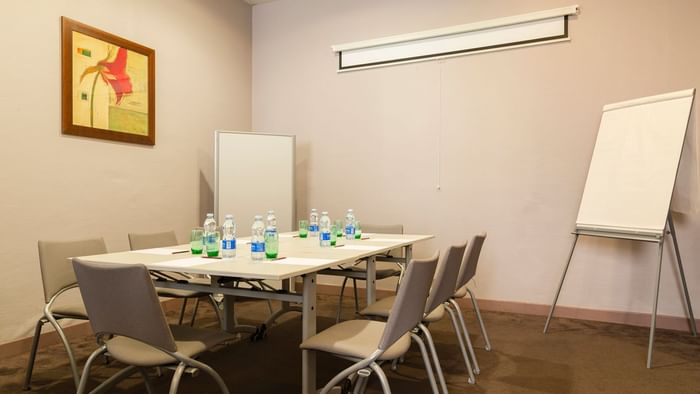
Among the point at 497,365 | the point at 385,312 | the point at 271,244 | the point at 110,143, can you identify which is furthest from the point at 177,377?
the point at 110,143

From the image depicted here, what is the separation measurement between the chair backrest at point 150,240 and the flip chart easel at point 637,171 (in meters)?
3.10

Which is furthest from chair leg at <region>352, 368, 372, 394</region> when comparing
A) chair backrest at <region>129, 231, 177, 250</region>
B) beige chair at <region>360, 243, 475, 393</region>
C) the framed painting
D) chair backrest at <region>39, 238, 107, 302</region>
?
the framed painting

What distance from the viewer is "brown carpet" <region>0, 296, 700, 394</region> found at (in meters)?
2.57

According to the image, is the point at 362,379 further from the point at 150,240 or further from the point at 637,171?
the point at 637,171

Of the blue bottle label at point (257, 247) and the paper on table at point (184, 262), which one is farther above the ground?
the blue bottle label at point (257, 247)

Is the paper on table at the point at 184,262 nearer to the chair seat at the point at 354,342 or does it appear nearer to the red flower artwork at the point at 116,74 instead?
the chair seat at the point at 354,342

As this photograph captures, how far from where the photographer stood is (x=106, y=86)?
377cm

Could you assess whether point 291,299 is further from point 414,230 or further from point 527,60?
point 527,60

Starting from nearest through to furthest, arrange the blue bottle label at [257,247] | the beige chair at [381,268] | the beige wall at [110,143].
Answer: the blue bottle label at [257,247] < the beige chair at [381,268] < the beige wall at [110,143]

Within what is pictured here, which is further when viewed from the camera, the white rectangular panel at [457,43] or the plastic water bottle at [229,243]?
the white rectangular panel at [457,43]

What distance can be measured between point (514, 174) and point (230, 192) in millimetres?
2750

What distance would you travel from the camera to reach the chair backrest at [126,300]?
1.58 meters

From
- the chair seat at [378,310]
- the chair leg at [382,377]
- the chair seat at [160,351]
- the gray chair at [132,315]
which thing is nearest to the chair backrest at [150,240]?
the chair seat at [160,351]

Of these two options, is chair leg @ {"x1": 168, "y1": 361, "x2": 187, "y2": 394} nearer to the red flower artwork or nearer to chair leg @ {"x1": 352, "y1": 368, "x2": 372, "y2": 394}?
chair leg @ {"x1": 352, "y1": 368, "x2": 372, "y2": 394}
